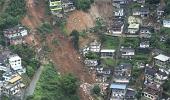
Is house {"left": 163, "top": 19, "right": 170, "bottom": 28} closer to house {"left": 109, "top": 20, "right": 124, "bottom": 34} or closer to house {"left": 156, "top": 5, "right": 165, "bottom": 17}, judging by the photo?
house {"left": 156, "top": 5, "right": 165, "bottom": 17}

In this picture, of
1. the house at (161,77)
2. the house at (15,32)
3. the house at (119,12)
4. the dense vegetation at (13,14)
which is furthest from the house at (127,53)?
the dense vegetation at (13,14)

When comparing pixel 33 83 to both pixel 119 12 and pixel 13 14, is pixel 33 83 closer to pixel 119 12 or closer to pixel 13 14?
pixel 13 14

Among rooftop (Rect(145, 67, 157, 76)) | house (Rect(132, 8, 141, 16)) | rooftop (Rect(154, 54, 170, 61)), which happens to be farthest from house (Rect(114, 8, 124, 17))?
rooftop (Rect(145, 67, 157, 76))

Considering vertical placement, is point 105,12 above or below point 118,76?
above

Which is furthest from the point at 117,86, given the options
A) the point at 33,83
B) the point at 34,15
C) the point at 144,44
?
the point at 34,15

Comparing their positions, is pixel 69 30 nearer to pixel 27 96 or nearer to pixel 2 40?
pixel 2 40

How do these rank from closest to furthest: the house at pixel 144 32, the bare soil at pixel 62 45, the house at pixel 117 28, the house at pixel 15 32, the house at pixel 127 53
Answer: the bare soil at pixel 62 45
the house at pixel 15 32
the house at pixel 127 53
the house at pixel 144 32
the house at pixel 117 28

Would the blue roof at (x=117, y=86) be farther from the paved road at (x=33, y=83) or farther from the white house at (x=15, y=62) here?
the white house at (x=15, y=62)

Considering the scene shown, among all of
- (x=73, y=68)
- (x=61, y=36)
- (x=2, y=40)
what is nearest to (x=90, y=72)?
(x=73, y=68)
